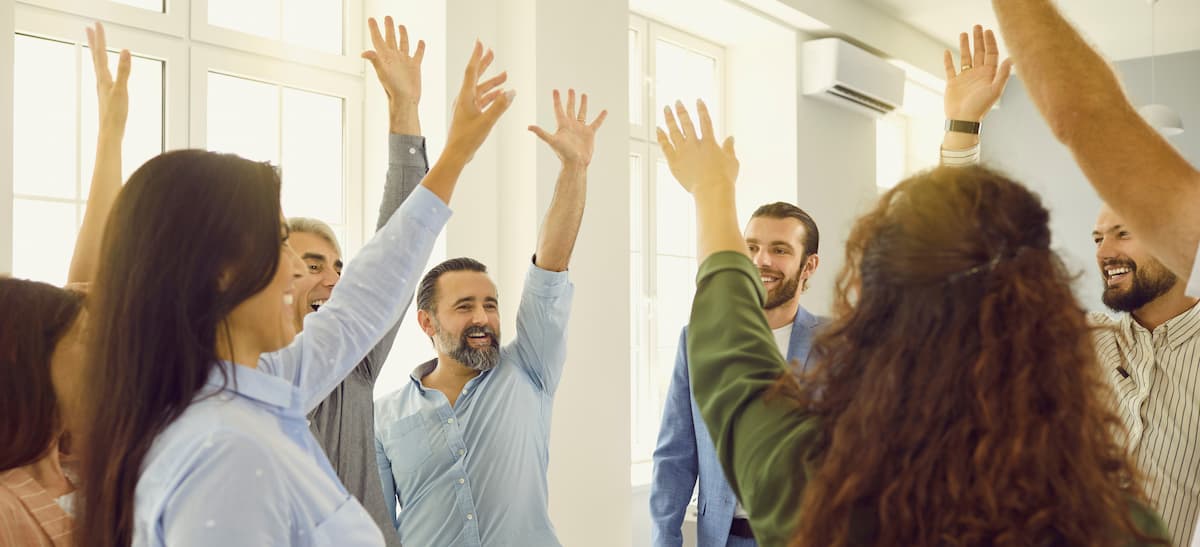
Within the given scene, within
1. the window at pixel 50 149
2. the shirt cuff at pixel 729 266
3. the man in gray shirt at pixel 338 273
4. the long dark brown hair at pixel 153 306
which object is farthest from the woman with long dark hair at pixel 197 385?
the window at pixel 50 149

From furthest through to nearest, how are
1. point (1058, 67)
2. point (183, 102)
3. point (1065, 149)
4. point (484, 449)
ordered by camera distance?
point (1065, 149) → point (183, 102) → point (484, 449) → point (1058, 67)

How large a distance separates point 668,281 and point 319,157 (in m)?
2.52

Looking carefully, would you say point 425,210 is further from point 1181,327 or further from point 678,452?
point 1181,327

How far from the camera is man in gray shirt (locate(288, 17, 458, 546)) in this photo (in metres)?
1.72

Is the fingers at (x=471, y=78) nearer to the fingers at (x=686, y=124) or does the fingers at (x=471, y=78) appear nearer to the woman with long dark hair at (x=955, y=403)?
the fingers at (x=686, y=124)

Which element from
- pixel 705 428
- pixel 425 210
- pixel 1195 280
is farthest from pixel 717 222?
pixel 705 428

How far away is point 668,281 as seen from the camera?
5.75 m

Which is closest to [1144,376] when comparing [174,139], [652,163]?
[174,139]

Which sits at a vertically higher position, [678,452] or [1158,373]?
[1158,373]

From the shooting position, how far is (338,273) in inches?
94.7

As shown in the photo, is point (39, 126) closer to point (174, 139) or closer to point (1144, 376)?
point (174, 139)

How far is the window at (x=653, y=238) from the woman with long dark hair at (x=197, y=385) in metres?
4.19

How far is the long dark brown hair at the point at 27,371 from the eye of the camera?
4.33 ft

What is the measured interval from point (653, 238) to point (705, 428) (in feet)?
10.5
